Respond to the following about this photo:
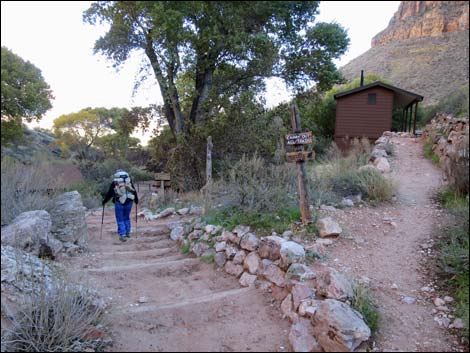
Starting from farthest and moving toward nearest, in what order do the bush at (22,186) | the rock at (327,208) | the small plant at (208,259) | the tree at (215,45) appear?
the tree at (215,45) < the rock at (327,208) < the small plant at (208,259) < the bush at (22,186)

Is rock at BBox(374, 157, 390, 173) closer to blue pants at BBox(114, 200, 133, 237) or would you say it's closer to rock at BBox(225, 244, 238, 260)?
rock at BBox(225, 244, 238, 260)

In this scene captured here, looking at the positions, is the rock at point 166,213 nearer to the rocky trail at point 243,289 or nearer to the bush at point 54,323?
the rocky trail at point 243,289

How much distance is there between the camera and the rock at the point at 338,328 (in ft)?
9.89

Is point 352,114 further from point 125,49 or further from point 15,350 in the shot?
point 15,350

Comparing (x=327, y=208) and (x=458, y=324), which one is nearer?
(x=458, y=324)

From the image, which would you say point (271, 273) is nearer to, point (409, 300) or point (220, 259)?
point (220, 259)

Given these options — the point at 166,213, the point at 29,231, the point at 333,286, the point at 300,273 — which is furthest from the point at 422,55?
the point at 29,231

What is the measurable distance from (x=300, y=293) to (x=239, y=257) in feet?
5.03

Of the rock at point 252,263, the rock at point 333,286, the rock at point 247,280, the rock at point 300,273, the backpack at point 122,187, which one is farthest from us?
the backpack at point 122,187

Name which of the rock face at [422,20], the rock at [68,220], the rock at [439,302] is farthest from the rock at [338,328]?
the rock face at [422,20]

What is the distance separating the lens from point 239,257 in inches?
202

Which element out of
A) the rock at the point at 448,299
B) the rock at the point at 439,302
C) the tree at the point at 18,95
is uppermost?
the tree at the point at 18,95

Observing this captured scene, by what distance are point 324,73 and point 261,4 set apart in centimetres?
387

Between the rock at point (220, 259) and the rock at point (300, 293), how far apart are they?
174 centimetres
